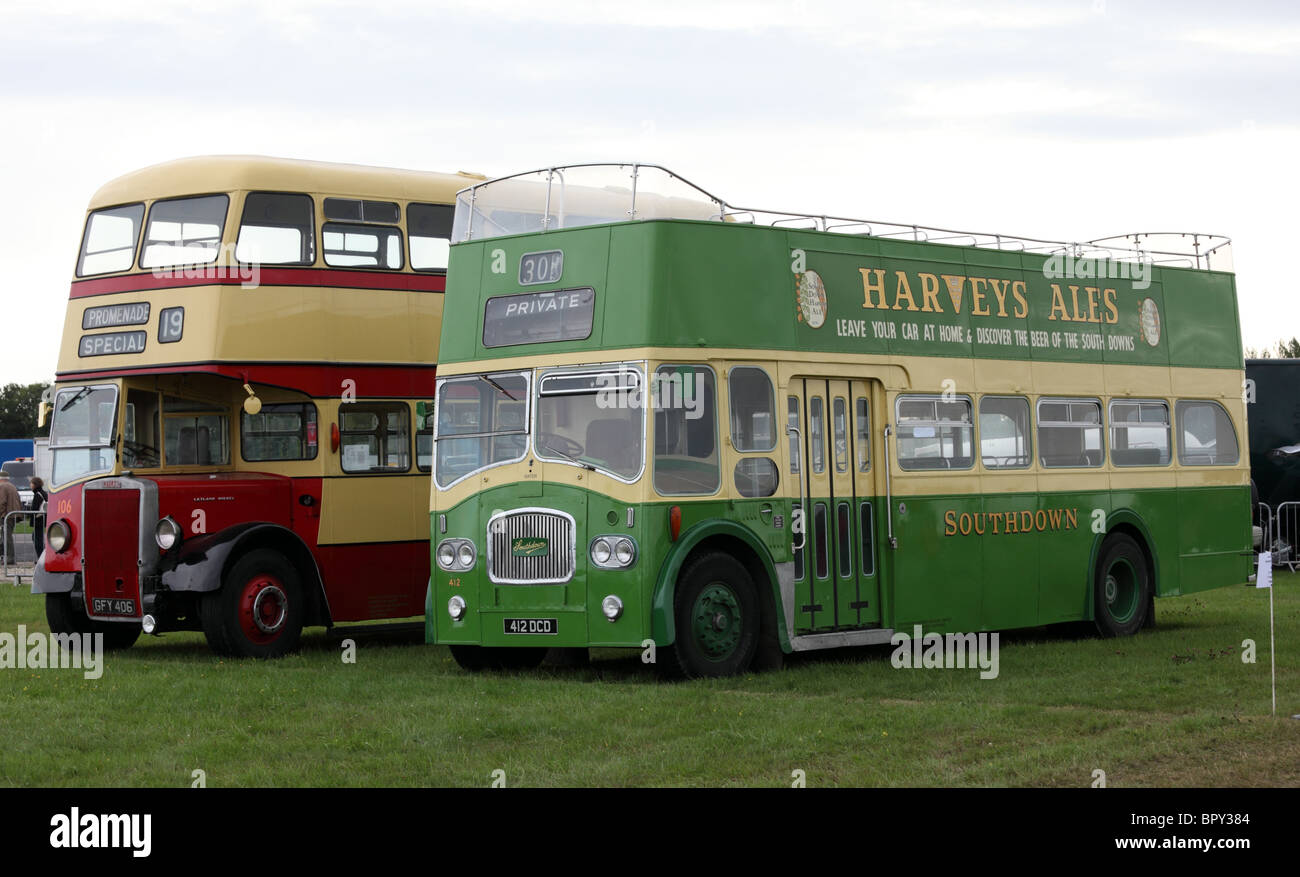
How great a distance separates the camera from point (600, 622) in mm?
13938

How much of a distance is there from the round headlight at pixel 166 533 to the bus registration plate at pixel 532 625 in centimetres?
390

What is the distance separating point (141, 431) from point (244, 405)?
42.8 inches

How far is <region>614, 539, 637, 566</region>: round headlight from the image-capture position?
13766mm

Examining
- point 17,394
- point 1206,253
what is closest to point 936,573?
point 1206,253

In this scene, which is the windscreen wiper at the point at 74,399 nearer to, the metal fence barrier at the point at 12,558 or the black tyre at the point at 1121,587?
the black tyre at the point at 1121,587

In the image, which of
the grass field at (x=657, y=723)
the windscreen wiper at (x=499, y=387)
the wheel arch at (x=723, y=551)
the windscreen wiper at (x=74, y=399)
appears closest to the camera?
the grass field at (x=657, y=723)

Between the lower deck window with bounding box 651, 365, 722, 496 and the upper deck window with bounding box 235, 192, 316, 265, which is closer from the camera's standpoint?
the lower deck window with bounding box 651, 365, 722, 496

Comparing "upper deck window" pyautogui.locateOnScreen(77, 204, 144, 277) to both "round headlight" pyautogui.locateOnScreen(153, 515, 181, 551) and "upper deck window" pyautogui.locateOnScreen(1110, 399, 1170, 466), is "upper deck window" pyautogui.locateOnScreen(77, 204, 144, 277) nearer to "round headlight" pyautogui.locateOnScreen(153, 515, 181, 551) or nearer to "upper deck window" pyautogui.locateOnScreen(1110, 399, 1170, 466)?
"round headlight" pyautogui.locateOnScreen(153, 515, 181, 551)

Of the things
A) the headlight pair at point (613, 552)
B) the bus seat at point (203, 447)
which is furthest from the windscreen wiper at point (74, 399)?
the headlight pair at point (613, 552)

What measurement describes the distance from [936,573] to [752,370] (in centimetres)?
303

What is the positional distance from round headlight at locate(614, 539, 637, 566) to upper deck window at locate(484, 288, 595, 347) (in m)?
1.77

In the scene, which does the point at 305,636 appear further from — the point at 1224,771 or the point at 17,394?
the point at 17,394

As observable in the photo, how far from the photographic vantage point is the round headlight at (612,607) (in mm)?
13805

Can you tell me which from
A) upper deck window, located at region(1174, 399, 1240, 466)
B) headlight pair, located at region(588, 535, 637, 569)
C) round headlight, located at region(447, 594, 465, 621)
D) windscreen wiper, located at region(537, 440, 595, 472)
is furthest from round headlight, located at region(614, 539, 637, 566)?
upper deck window, located at region(1174, 399, 1240, 466)
